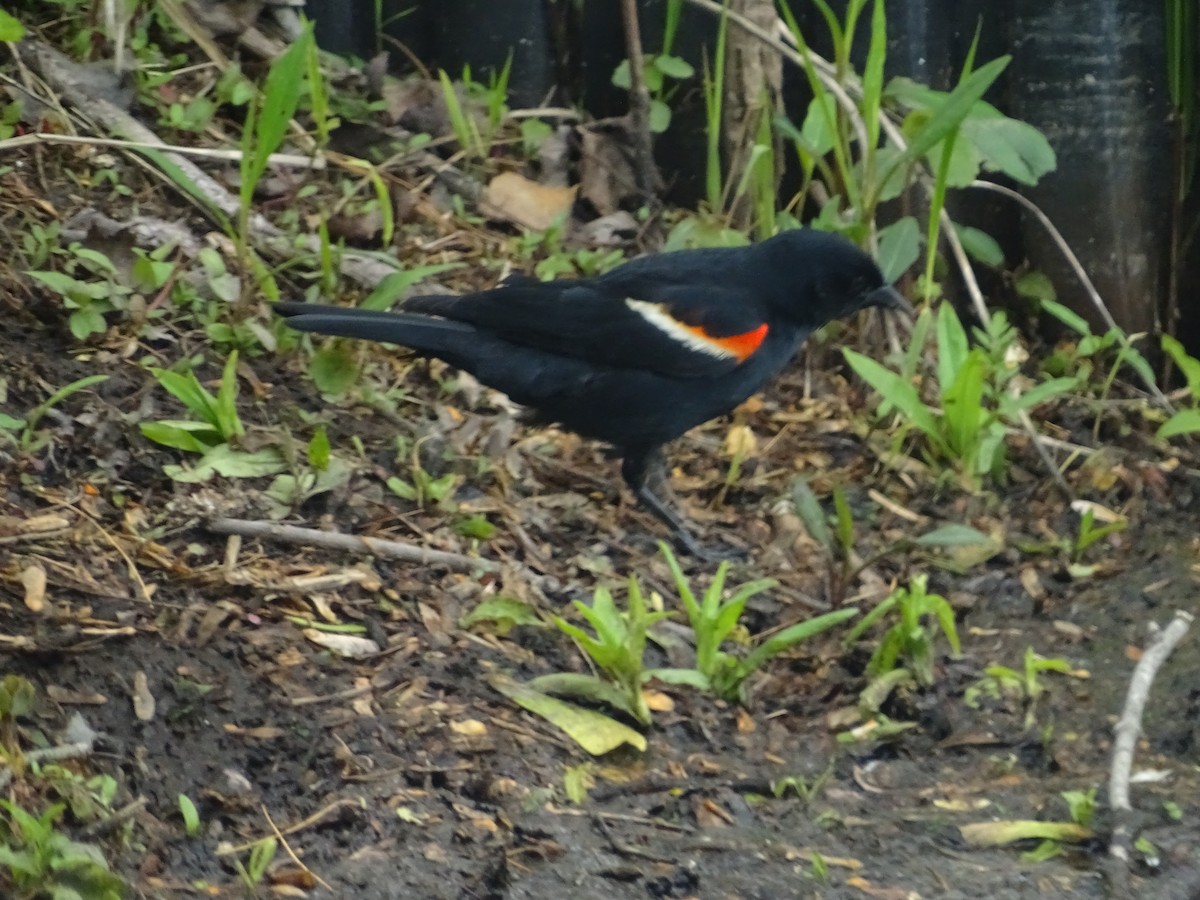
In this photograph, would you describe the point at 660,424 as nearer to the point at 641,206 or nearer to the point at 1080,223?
the point at 641,206

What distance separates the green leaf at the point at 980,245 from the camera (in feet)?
13.2

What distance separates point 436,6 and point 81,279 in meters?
1.74

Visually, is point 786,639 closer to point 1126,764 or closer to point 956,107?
point 1126,764

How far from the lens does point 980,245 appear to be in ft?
13.2

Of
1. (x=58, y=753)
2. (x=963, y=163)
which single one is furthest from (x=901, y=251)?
(x=58, y=753)

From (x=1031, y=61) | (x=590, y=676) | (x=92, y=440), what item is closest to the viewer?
(x=590, y=676)

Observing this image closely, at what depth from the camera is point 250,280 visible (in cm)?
363

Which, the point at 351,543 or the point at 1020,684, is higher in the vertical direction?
the point at 351,543

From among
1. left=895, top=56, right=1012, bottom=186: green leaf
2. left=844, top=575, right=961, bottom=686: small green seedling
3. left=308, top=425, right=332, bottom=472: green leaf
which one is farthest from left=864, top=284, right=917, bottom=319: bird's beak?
left=308, top=425, right=332, bottom=472: green leaf

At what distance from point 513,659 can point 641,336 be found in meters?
1.03

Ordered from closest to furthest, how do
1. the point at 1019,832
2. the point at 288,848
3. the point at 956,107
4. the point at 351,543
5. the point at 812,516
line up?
the point at 288,848
the point at 1019,832
the point at 351,543
the point at 812,516
the point at 956,107

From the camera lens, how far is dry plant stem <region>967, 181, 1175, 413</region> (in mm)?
3893

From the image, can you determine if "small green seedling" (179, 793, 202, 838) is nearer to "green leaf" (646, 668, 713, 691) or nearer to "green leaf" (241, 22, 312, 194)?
"green leaf" (646, 668, 713, 691)

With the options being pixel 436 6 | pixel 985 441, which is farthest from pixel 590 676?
pixel 436 6
